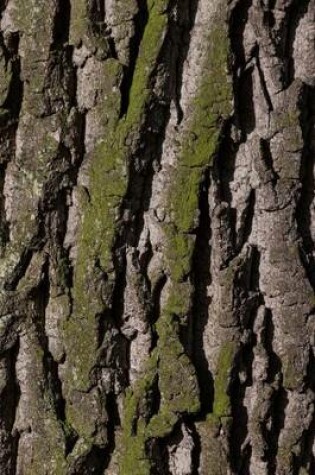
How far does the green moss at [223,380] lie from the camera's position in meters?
1.38

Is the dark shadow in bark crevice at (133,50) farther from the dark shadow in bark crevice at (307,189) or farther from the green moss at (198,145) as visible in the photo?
the dark shadow in bark crevice at (307,189)

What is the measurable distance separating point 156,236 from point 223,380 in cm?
30

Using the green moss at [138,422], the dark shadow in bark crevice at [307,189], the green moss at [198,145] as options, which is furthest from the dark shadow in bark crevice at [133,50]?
the green moss at [138,422]

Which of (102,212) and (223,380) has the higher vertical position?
(102,212)

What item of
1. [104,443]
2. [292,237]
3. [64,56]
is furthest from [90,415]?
[64,56]

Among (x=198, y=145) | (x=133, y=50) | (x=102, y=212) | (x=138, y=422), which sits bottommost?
(x=138, y=422)

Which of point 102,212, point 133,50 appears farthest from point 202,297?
point 133,50

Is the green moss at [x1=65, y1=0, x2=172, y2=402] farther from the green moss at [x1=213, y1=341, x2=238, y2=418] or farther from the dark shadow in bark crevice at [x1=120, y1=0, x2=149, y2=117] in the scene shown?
the green moss at [x1=213, y1=341, x2=238, y2=418]

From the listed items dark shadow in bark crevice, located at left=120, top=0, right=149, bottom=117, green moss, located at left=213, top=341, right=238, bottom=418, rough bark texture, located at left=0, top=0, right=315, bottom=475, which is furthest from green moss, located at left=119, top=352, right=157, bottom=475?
dark shadow in bark crevice, located at left=120, top=0, right=149, bottom=117

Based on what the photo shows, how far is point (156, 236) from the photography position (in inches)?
53.6

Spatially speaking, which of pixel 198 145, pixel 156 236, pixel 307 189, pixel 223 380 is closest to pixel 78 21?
pixel 198 145

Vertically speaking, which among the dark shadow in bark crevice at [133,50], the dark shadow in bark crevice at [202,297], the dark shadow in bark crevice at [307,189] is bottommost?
the dark shadow in bark crevice at [202,297]

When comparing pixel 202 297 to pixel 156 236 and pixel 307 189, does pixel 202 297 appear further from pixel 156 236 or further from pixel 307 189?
pixel 307 189

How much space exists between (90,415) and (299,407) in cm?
41
